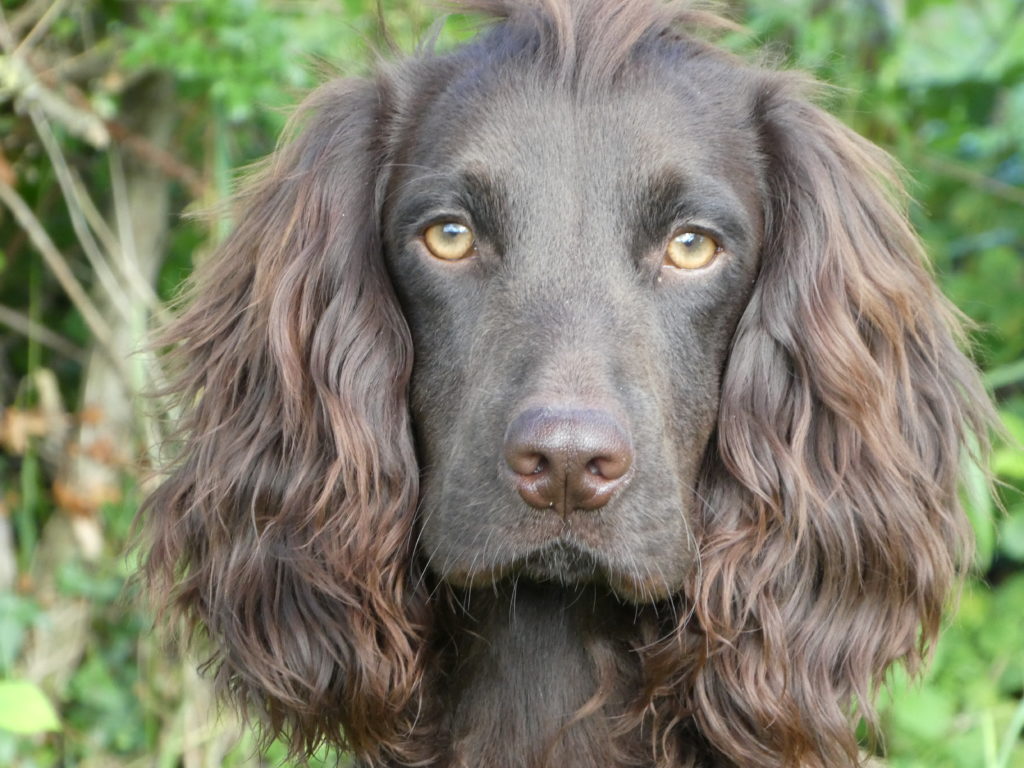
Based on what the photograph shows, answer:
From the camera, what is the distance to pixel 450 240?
269cm

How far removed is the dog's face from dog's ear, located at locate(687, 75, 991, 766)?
0.09 metres

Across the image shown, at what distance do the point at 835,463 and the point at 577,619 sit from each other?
60 centimetres

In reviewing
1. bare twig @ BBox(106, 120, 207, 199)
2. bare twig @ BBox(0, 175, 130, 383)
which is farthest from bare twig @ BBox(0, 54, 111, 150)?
bare twig @ BBox(0, 175, 130, 383)

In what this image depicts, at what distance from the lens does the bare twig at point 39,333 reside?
499 centimetres

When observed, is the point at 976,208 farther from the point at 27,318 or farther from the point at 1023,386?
the point at 27,318

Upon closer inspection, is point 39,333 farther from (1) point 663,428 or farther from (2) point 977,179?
(2) point 977,179

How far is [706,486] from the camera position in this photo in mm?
2764

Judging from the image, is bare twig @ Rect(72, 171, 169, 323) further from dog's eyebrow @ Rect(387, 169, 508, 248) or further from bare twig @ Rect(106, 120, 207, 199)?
dog's eyebrow @ Rect(387, 169, 508, 248)

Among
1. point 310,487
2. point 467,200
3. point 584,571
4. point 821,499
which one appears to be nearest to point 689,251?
point 467,200

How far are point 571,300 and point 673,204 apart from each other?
0.29 m

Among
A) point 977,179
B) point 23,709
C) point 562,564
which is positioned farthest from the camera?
point 977,179

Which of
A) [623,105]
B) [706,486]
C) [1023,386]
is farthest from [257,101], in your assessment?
[1023,386]

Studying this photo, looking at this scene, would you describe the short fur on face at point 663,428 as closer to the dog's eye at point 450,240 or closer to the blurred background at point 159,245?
the dog's eye at point 450,240

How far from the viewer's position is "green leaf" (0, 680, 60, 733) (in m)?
3.04
